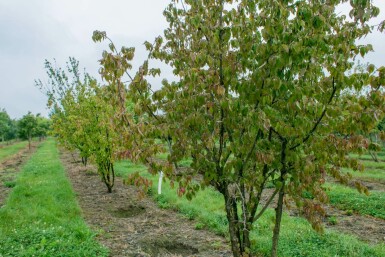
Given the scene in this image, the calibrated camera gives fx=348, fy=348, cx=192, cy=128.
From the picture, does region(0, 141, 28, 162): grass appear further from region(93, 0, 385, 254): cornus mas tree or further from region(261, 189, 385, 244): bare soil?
region(93, 0, 385, 254): cornus mas tree

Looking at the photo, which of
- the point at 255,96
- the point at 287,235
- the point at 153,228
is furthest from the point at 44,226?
the point at 255,96

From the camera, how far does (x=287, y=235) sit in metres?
6.81

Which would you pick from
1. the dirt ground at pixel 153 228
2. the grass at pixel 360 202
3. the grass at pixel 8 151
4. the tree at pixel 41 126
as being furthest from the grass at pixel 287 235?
the tree at pixel 41 126

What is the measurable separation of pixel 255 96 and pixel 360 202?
828 cm

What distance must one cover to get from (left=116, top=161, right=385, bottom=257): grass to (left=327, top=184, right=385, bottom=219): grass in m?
2.32

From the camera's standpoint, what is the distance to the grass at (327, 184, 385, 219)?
9.25m

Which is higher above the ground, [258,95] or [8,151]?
[258,95]

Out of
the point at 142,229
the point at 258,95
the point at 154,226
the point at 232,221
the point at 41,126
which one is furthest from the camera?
the point at 41,126

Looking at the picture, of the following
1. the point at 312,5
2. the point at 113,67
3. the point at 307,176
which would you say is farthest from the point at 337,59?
the point at 113,67

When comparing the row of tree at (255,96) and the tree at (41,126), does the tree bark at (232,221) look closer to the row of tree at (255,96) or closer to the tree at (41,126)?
the row of tree at (255,96)

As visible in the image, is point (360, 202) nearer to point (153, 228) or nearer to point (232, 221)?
point (153, 228)

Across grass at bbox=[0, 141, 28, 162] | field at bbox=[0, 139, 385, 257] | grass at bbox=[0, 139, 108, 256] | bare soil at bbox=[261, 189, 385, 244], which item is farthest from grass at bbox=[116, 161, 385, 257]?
grass at bbox=[0, 141, 28, 162]

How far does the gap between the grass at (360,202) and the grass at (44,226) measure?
6923mm

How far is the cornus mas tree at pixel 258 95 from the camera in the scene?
3.15 m
